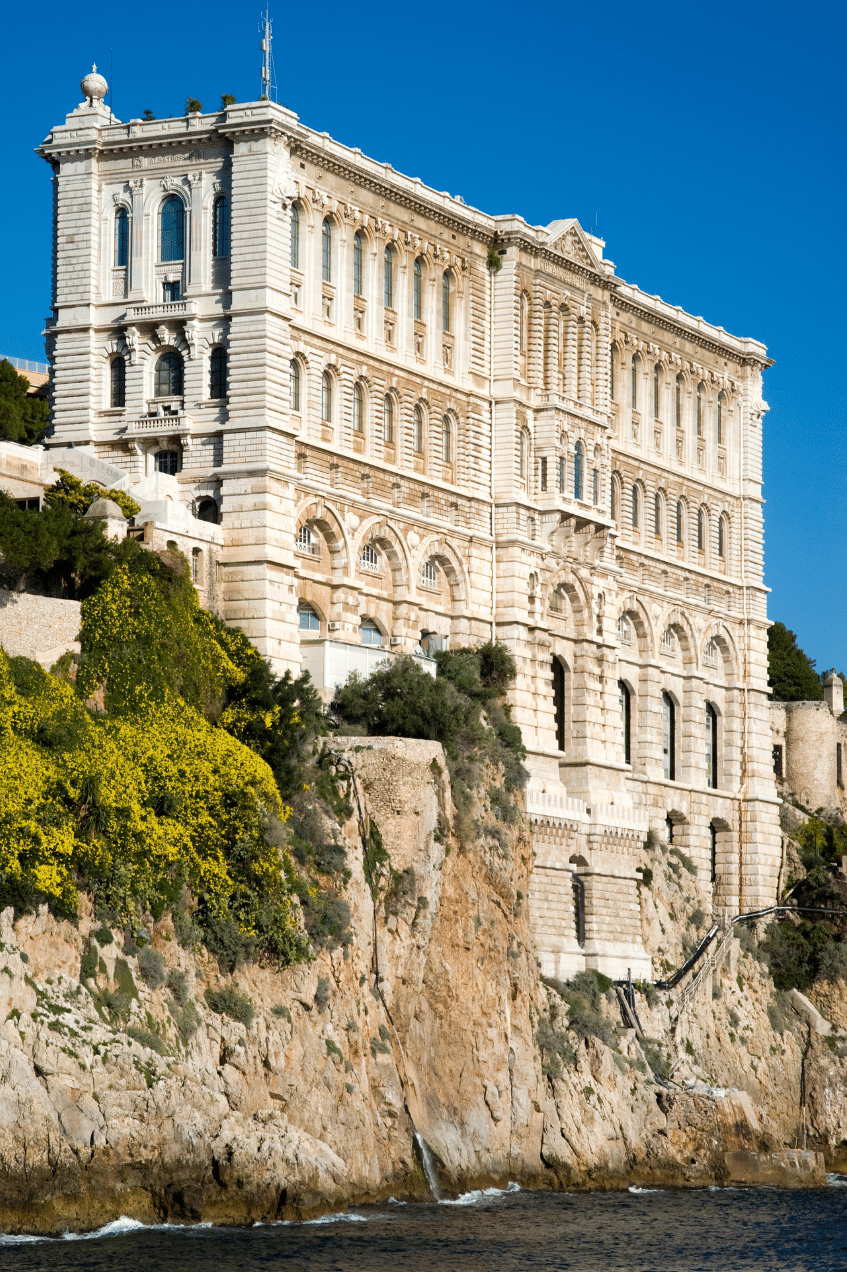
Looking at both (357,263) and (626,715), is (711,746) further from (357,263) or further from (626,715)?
(357,263)

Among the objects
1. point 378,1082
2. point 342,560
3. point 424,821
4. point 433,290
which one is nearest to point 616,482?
point 433,290

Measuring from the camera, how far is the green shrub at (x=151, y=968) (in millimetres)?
61906

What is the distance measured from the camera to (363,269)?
82688mm

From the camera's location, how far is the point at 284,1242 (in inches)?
2301

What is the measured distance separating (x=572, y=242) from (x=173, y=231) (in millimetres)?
18988

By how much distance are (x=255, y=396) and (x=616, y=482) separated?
2407 cm

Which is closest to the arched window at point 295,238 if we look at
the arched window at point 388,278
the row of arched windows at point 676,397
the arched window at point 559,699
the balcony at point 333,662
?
the arched window at point 388,278

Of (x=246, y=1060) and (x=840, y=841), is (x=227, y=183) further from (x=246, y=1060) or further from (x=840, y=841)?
(x=840, y=841)

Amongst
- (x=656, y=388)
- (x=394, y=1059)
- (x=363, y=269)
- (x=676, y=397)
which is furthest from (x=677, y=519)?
(x=394, y=1059)

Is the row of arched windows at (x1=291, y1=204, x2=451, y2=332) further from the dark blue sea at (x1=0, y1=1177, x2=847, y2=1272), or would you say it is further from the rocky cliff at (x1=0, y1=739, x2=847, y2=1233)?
the dark blue sea at (x1=0, y1=1177, x2=847, y2=1272)

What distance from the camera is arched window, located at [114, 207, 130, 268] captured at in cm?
7994

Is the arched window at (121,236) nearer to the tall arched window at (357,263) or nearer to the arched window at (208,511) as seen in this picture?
the tall arched window at (357,263)

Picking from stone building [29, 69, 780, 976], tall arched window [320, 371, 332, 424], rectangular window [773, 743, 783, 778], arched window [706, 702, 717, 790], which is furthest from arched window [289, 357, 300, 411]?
rectangular window [773, 743, 783, 778]

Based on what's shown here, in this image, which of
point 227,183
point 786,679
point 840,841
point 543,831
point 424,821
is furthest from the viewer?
point 786,679
